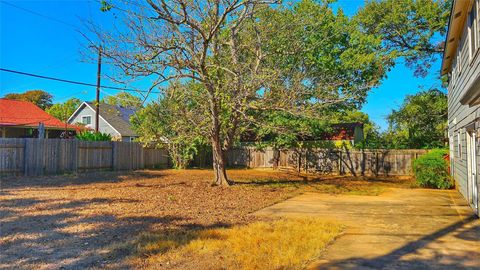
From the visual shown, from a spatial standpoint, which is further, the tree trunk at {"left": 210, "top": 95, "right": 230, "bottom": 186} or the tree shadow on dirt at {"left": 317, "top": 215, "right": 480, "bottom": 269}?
the tree trunk at {"left": 210, "top": 95, "right": 230, "bottom": 186}

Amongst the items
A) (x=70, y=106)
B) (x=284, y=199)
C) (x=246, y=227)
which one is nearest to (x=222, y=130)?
(x=284, y=199)

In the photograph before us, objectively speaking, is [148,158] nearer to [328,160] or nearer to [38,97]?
[328,160]

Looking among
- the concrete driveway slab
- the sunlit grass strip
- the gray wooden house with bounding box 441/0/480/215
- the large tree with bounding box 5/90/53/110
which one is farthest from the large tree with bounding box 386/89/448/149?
the large tree with bounding box 5/90/53/110

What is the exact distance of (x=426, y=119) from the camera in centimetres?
2194

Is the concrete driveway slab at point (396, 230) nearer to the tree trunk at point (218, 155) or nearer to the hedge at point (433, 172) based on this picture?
the hedge at point (433, 172)

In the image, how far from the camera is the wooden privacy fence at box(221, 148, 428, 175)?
19.1 meters

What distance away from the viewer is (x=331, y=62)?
20.9 m

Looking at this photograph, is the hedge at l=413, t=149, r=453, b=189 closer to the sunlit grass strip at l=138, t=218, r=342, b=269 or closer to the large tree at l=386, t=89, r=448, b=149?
the large tree at l=386, t=89, r=448, b=149

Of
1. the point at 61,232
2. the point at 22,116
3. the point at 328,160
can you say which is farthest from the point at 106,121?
the point at 61,232

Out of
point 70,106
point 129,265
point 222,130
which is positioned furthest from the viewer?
point 70,106

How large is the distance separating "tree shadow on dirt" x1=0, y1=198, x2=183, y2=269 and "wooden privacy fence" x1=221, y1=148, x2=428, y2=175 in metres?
14.6

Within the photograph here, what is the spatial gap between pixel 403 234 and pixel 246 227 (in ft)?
8.78

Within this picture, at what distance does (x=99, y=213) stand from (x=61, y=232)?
5.17 ft

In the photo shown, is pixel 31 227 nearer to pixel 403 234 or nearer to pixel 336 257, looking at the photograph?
pixel 336 257
